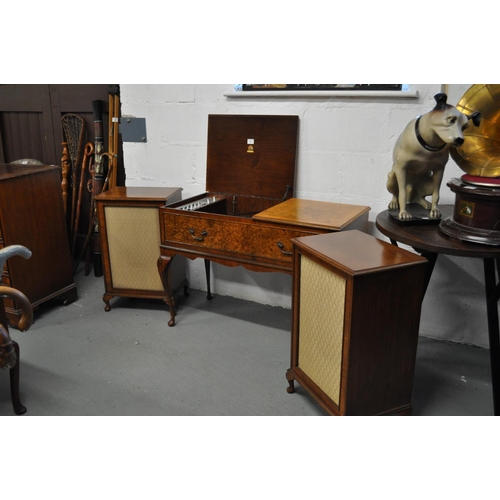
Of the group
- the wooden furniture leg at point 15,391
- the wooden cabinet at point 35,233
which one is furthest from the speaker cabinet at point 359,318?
the wooden cabinet at point 35,233

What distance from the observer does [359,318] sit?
172cm

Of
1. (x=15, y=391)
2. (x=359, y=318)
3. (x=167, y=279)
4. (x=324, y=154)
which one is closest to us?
(x=359, y=318)

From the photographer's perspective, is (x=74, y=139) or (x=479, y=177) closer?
(x=479, y=177)

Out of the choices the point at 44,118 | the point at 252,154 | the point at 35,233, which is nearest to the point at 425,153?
the point at 252,154

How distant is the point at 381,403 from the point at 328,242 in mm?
669

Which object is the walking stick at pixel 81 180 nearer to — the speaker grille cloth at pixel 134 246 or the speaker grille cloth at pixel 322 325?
the speaker grille cloth at pixel 134 246

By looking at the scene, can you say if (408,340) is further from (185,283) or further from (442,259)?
(185,283)

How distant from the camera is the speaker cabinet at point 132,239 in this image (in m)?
2.86

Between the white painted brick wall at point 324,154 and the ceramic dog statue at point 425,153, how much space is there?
1.21 feet

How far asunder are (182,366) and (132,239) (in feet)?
2.92

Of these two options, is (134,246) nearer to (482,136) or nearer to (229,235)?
(229,235)

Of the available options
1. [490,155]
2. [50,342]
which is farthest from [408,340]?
[50,342]

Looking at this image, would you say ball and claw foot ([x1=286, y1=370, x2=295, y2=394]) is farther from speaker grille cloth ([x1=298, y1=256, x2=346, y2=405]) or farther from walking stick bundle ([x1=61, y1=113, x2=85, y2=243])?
walking stick bundle ([x1=61, y1=113, x2=85, y2=243])

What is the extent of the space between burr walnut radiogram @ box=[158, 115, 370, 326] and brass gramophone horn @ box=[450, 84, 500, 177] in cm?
59
